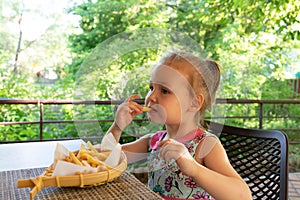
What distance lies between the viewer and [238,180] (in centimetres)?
92

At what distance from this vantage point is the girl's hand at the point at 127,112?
80cm

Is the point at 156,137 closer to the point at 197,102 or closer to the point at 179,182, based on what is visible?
the point at 179,182

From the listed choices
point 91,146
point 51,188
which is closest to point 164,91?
point 91,146

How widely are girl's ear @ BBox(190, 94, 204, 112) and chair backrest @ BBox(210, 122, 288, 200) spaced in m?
0.32

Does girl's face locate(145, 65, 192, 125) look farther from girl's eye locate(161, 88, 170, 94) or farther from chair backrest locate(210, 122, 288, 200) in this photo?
chair backrest locate(210, 122, 288, 200)

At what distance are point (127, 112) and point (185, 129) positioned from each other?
11.4 inches

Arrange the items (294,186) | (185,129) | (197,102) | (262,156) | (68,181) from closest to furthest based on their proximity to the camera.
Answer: (68,181), (197,102), (185,129), (262,156), (294,186)

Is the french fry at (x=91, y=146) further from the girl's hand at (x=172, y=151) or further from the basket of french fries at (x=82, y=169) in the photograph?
the girl's hand at (x=172, y=151)

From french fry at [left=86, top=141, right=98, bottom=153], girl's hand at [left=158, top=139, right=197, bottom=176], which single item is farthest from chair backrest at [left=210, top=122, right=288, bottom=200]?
french fry at [left=86, top=141, right=98, bottom=153]

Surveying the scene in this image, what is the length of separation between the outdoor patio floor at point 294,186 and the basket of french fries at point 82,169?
2.78m

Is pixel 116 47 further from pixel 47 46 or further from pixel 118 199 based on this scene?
pixel 47 46

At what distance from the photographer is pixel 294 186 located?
11.1 ft

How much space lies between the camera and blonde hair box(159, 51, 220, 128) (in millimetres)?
764

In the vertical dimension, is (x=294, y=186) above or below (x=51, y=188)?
below
